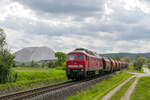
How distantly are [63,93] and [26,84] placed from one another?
12.8 m

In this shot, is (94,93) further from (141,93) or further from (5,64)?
(5,64)

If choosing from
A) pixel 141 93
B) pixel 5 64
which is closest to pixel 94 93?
pixel 141 93

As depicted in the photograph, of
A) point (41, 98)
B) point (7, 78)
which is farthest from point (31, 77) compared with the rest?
point (41, 98)

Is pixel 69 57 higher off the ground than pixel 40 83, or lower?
higher

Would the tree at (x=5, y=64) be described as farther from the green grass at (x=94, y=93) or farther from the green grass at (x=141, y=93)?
the green grass at (x=141, y=93)

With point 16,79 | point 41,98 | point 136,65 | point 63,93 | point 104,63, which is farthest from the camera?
point 136,65

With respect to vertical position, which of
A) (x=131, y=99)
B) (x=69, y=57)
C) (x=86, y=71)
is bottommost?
(x=131, y=99)

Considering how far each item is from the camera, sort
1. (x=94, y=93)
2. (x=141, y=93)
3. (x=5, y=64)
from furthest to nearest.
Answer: (x=5, y=64) → (x=94, y=93) → (x=141, y=93)

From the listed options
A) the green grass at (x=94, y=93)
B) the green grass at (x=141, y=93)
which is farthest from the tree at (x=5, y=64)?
the green grass at (x=141, y=93)

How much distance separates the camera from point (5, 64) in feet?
101

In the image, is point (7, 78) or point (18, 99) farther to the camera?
point (7, 78)

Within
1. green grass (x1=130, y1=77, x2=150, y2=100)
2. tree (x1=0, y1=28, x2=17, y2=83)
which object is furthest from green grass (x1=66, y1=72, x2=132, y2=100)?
tree (x1=0, y1=28, x2=17, y2=83)

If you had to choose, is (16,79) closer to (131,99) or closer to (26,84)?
(26,84)

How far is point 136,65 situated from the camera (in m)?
121
